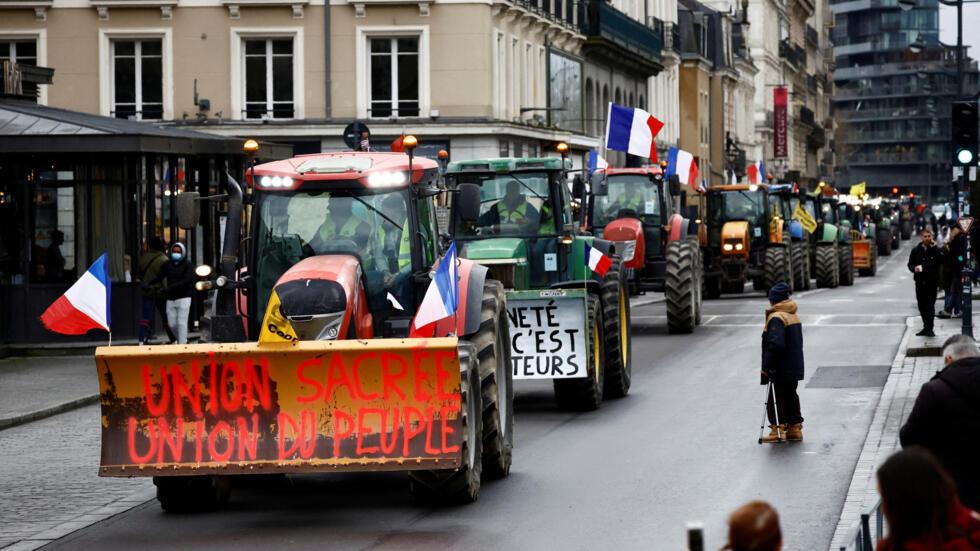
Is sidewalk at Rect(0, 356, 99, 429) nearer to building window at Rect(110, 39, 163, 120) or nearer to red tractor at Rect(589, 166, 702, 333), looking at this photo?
red tractor at Rect(589, 166, 702, 333)

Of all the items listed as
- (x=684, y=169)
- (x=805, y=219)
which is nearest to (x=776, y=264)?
(x=805, y=219)

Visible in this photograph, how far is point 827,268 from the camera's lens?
48.8m

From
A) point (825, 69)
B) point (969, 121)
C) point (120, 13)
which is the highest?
point (825, 69)

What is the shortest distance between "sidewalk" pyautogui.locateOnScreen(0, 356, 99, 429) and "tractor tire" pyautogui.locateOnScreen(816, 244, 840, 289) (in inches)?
1016

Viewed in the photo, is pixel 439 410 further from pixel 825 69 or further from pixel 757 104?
pixel 825 69

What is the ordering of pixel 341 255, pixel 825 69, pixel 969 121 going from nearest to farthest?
pixel 341 255
pixel 969 121
pixel 825 69

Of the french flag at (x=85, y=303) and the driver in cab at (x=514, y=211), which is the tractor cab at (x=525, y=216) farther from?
the french flag at (x=85, y=303)

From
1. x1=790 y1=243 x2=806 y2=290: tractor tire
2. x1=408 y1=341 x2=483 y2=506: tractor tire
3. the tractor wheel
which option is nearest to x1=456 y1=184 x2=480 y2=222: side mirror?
x1=408 y1=341 x2=483 y2=506: tractor tire

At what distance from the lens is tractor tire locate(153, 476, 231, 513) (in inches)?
518

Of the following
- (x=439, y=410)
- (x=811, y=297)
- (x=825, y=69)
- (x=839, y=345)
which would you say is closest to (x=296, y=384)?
(x=439, y=410)

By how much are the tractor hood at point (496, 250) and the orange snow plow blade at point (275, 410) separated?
830cm

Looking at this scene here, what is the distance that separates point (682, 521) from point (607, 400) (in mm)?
8293

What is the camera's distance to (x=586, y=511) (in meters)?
12.8

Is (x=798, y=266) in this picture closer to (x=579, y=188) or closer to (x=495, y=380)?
(x=579, y=188)
